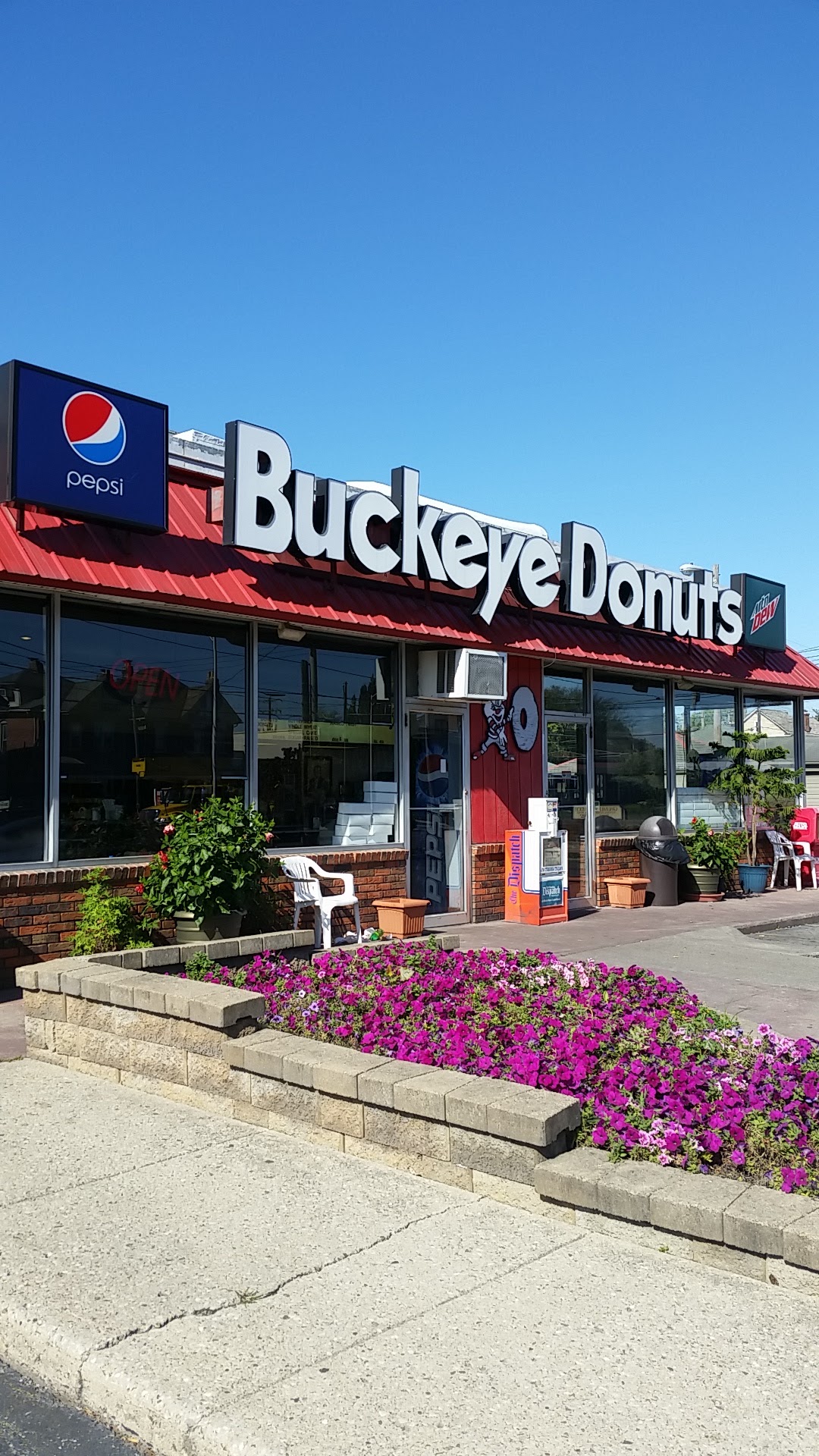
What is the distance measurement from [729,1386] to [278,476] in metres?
8.51

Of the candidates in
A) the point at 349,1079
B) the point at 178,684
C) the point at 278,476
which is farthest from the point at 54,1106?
the point at 278,476

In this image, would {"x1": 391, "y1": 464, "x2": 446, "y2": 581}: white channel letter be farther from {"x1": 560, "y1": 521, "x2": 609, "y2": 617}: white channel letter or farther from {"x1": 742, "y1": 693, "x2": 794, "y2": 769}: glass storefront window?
{"x1": 742, "y1": 693, "x2": 794, "y2": 769}: glass storefront window

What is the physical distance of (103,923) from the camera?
9031mm

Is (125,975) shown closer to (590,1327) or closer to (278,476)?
(590,1327)

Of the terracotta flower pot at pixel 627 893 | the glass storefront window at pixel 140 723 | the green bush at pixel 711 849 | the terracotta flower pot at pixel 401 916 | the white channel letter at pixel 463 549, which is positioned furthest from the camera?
the green bush at pixel 711 849

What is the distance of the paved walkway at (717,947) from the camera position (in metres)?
8.63

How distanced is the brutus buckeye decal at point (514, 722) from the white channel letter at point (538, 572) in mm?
1160

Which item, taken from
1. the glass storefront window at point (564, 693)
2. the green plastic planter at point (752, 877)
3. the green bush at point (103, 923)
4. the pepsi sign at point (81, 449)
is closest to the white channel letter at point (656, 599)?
the glass storefront window at point (564, 693)

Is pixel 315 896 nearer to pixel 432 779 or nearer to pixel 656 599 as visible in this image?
pixel 432 779

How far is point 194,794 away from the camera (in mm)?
10359

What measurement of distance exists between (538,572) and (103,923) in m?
6.75

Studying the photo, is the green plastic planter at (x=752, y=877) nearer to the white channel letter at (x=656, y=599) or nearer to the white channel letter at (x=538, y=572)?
the white channel letter at (x=656, y=599)

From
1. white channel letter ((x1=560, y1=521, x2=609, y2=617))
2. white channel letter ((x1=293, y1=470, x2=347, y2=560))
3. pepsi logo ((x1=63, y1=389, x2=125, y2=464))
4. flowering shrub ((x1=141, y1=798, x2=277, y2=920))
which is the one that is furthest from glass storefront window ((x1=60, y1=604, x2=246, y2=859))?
white channel letter ((x1=560, y1=521, x2=609, y2=617))

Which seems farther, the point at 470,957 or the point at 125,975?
the point at 470,957
